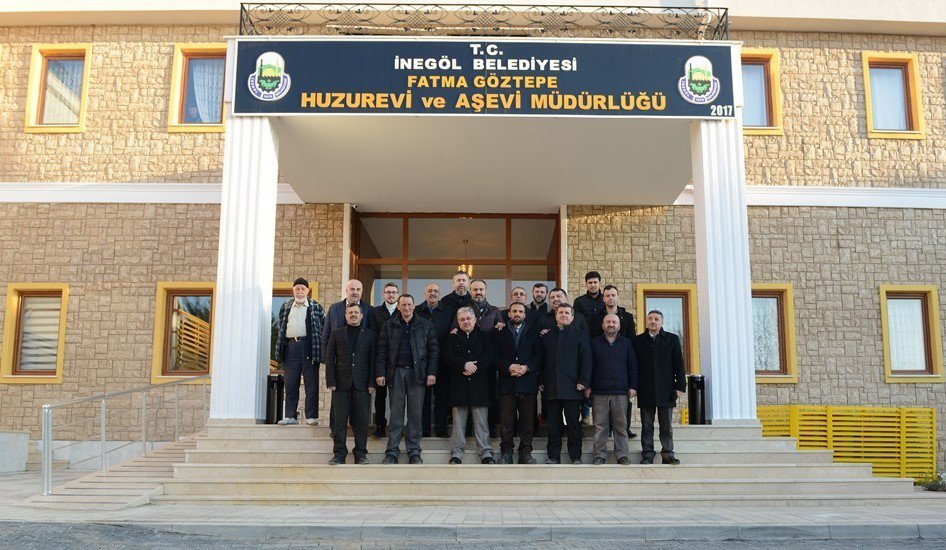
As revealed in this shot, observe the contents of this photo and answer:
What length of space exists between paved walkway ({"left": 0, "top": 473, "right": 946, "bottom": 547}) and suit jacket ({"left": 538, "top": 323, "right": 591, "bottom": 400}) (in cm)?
126

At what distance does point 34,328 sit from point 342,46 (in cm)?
767

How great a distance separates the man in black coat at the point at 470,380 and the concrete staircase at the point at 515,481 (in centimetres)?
22

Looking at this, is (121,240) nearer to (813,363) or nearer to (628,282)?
(628,282)

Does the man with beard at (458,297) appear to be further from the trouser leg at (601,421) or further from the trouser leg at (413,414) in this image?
the trouser leg at (601,421)

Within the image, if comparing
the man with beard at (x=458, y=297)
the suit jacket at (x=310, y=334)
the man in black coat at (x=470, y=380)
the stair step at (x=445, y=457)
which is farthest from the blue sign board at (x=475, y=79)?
the stair step at (x=445, y=457)

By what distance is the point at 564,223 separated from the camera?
14.5m

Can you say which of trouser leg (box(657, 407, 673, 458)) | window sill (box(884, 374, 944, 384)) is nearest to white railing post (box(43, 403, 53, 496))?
trouser leg (box(657, 407, 673, 458))

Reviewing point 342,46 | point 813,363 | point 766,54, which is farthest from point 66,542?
point 766,54

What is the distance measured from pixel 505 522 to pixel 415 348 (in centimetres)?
238

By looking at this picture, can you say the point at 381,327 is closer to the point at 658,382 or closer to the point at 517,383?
the point at 517,383

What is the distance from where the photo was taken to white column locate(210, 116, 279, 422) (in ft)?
31.7

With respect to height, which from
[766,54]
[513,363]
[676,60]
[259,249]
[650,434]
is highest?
[766,54]

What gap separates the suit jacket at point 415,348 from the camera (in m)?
9.05

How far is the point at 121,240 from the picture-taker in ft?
46.7
